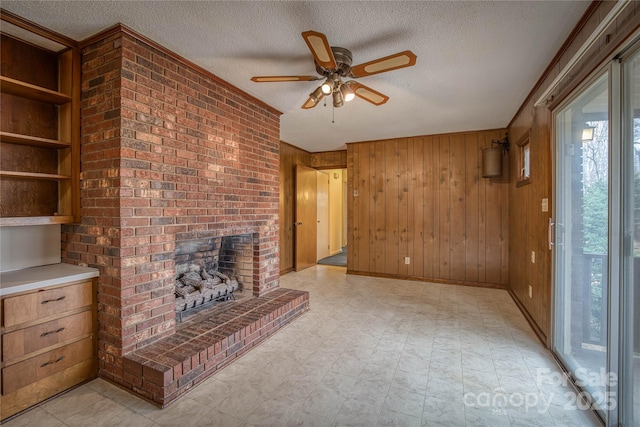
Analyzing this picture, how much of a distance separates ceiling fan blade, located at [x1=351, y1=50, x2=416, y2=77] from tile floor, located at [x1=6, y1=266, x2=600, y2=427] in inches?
81.9

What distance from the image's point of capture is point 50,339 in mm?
1800

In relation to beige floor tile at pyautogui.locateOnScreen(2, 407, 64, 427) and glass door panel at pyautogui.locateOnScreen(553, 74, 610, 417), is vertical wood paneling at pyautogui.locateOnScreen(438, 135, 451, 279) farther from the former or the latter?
beige floor tile at pyautogui.locateOnScreen(2, 407, 64, 427)

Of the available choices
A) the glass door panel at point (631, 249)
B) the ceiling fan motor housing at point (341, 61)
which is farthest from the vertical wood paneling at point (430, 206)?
the glass door panel at point (631, 249)

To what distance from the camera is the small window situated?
3.17 meters

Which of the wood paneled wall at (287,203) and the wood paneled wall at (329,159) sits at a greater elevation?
→ the wood paneled wall at (329,159)

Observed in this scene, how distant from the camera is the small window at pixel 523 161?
3165mm

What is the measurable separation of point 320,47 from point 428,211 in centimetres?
359

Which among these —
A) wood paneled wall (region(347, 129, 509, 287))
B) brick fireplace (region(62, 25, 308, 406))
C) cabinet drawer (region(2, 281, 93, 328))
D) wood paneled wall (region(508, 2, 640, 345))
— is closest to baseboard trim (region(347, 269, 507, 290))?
wood paneled wall (region(347, 129, 509, 287))

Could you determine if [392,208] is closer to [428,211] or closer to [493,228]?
[428,211]

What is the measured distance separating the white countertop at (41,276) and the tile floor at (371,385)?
72 cm

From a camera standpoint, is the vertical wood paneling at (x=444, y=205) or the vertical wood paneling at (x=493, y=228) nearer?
the vertical wood paneling at (x=493, y=228)

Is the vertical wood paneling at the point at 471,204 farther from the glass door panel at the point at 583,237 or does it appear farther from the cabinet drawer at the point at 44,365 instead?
the cabinet drawer at the point at 44,365

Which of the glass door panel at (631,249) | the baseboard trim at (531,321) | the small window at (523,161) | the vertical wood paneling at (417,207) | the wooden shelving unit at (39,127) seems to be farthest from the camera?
the vertical wood paneling at (417,207)

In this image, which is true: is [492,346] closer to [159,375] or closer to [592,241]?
[592,241]
